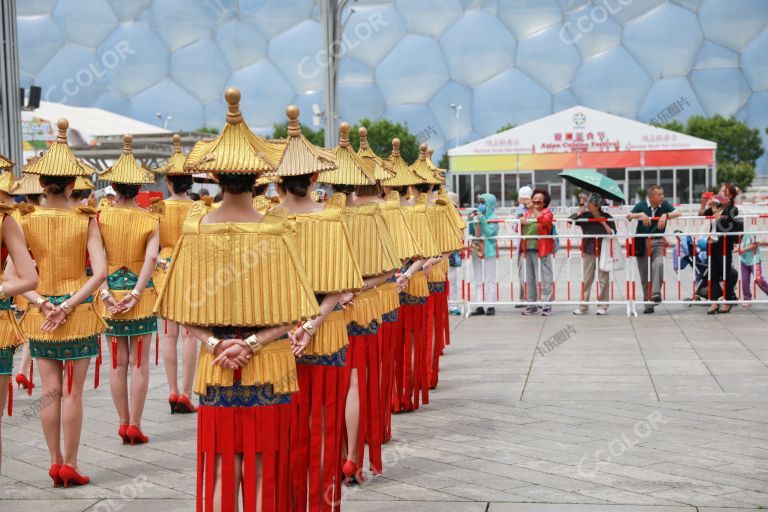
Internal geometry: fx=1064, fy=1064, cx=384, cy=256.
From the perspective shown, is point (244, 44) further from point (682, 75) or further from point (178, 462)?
point (178, 462)

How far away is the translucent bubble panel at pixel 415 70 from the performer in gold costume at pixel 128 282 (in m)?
63.3

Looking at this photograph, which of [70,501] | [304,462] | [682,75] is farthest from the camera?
[682,75]

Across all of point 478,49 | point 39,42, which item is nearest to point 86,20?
point 39,42

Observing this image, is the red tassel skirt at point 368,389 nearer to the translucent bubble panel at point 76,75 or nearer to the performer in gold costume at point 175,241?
the performer in gold costume at point 175,241

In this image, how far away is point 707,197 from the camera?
15828mm

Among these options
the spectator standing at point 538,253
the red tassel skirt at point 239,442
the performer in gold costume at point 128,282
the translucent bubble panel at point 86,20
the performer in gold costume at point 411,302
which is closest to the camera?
the red tassel skirt at point 239,442

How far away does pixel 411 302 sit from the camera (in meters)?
7.76

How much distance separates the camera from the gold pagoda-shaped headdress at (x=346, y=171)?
19.2 feet

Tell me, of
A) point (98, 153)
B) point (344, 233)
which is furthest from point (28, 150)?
point (344, 233)

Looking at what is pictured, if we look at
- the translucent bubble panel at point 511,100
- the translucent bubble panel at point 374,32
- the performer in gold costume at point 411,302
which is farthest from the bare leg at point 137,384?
the translucent bubble panel at point 374,32

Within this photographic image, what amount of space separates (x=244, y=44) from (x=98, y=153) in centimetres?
4869

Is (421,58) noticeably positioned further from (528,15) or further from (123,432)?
(123,432)

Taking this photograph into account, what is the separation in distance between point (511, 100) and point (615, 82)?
6.62m

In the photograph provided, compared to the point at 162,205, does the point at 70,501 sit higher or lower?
lower
